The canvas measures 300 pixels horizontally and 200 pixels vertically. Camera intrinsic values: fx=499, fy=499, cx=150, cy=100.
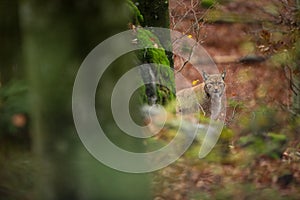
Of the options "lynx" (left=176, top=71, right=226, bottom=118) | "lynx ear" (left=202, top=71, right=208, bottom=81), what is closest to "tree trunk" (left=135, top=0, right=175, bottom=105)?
"lynx" (left=176, top=71, right=226, bottom=118)

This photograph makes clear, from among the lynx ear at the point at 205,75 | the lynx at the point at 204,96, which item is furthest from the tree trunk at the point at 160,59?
the lynx ear at the point at 205,75

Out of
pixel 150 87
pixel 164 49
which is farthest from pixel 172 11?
pixel 150 87

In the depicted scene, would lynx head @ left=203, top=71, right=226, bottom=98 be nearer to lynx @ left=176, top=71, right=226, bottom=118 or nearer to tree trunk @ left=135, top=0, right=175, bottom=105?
lynx @ left=176, top=71, right=226, bottom=118

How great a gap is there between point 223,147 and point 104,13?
2.45 metres

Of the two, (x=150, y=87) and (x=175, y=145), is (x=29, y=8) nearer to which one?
(x=150, y=87)

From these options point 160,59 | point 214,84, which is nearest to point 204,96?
point 214,84

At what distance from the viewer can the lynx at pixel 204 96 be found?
3.25 meters

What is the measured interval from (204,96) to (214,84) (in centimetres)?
15

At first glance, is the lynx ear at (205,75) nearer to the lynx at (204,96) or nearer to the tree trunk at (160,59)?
the lynx at (204,96)

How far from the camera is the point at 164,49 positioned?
3076 millimetres

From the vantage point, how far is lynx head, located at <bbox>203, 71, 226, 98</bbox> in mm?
3305

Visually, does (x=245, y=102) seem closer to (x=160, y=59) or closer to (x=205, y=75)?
(x=205, y=75)

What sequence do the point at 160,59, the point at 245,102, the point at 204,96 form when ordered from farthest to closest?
1. the point at 245,102
2. the point at 204,96
3. the point at 160,59

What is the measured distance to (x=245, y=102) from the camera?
11.7 feet
